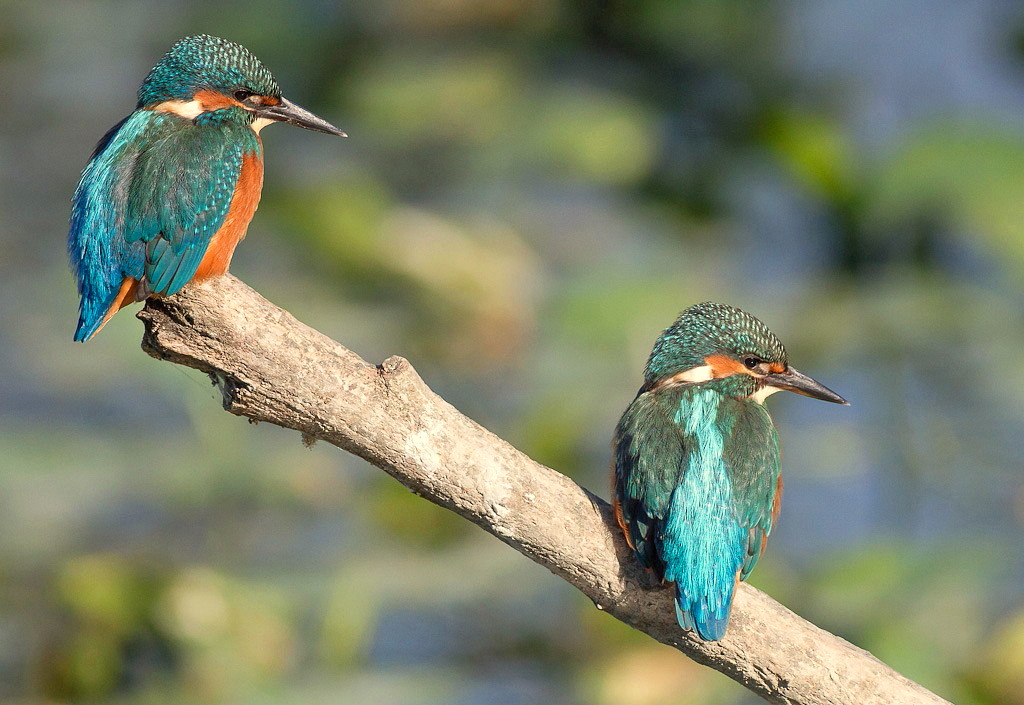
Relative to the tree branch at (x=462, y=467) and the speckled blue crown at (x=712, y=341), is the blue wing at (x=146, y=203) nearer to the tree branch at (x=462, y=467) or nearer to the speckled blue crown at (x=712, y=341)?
the tree branch at (x=462, y=467)

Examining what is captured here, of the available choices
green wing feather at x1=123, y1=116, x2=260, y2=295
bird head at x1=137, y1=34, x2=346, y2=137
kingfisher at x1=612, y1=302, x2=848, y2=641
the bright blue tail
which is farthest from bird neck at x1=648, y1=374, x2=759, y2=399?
green wing feather at x1=123, y1=116, x2=260, y2=295

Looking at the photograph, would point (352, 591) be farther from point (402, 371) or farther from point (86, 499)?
point (402, 371)

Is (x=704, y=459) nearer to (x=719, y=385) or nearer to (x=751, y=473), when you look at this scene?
(x=751, y=473)

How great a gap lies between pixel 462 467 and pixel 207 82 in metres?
0.91

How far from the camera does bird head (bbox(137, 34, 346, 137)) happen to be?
258cm

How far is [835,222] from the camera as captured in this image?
5246mm

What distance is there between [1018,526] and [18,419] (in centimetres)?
353

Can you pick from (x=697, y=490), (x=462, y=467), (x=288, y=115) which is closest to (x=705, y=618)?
(x=697, y=490)

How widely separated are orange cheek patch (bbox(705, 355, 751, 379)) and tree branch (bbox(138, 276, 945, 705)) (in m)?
0.44

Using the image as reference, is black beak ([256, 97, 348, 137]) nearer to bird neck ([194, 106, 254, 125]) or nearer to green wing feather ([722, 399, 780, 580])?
bird neck ([194, 106, 254, 125])

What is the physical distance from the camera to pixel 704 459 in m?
2.37

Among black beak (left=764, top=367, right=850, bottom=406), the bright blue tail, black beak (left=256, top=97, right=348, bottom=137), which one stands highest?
black beak (left=256, top=97, right=348, bottom=137)

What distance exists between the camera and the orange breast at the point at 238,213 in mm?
2396

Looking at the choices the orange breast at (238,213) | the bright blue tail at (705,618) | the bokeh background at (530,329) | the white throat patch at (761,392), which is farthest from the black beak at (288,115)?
the bokeh background at (530,329)
